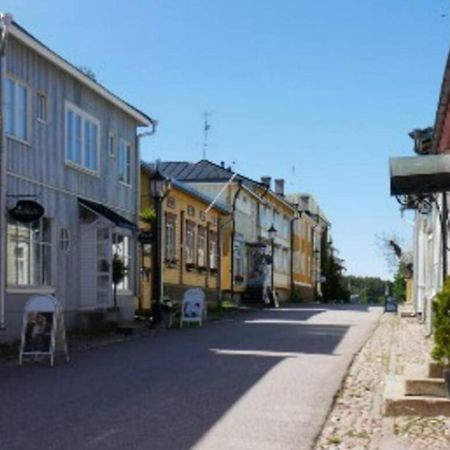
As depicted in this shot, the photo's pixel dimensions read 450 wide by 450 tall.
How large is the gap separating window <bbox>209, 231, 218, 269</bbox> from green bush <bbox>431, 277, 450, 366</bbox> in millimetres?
27847

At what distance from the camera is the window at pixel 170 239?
29781 mm

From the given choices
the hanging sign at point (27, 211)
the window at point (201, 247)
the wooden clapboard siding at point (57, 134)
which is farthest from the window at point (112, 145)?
the window at point (201, 247)

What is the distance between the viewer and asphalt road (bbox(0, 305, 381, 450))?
24.9 ft

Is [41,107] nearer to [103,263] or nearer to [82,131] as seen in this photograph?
[82,131]

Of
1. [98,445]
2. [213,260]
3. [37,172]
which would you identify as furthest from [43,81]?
[213,260]

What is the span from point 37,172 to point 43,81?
1915mm

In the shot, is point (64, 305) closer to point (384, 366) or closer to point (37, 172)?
point (37, 172)

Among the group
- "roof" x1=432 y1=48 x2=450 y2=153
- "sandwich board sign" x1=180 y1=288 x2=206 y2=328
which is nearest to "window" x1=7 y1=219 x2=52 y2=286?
"sandwich board sign" x1=180 y1=288 x2=206 y2=328

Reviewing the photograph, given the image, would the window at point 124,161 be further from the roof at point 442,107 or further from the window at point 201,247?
the window at point 201,247

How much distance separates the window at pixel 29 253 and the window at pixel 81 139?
82.1 inches

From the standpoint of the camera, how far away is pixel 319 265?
72.1 metres

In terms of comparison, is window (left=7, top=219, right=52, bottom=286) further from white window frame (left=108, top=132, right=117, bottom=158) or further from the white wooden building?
white window frame (left=108, top=132, right=117, bottom=158)

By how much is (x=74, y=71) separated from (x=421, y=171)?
11.6 m

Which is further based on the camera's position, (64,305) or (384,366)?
(64,305)
